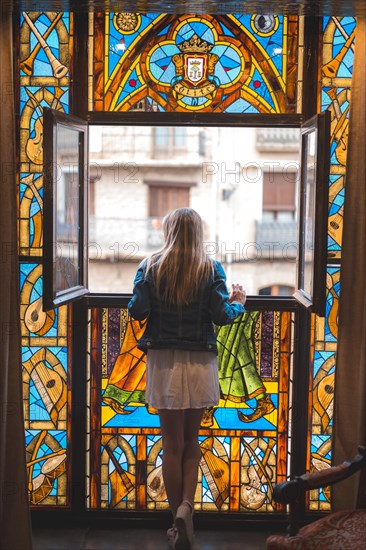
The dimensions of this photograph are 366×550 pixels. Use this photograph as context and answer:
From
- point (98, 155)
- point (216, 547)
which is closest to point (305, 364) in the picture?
point (216, 547)

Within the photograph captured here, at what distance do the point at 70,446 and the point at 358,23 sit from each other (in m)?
2.25

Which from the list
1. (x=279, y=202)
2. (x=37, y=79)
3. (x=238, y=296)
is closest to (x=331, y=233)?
(x=238, y=296)

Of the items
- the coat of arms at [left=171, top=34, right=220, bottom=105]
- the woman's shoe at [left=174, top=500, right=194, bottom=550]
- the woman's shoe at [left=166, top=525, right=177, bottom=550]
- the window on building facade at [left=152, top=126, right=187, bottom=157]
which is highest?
the window on building facade at [left=152, top=126, right=187, bottom=157]

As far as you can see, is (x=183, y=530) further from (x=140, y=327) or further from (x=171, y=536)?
(x=140, y=327)

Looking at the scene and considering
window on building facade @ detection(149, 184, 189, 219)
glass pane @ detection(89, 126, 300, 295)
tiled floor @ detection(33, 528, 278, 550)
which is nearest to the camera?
tiled floor @ detection(33, 528, 278, 550)

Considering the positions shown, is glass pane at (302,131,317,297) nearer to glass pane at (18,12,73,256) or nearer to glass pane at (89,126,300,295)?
glass pane at (18,12,73,256)

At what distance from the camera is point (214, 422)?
3398mm

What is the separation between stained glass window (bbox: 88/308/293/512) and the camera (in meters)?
3.36

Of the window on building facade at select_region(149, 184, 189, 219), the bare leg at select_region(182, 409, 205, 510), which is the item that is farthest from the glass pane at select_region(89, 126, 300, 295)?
the bare leg at select_region(182, 409, 205, 510)

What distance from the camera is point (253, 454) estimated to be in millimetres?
3396

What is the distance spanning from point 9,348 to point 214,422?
1.05 meters

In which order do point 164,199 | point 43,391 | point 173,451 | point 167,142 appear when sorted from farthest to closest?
point 164,199
point 167,142
point 43,391
point 173,451

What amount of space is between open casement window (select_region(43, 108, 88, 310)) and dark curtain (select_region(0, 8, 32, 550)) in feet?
0.54

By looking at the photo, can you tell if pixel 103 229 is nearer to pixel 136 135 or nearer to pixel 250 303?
pixel 136 135
